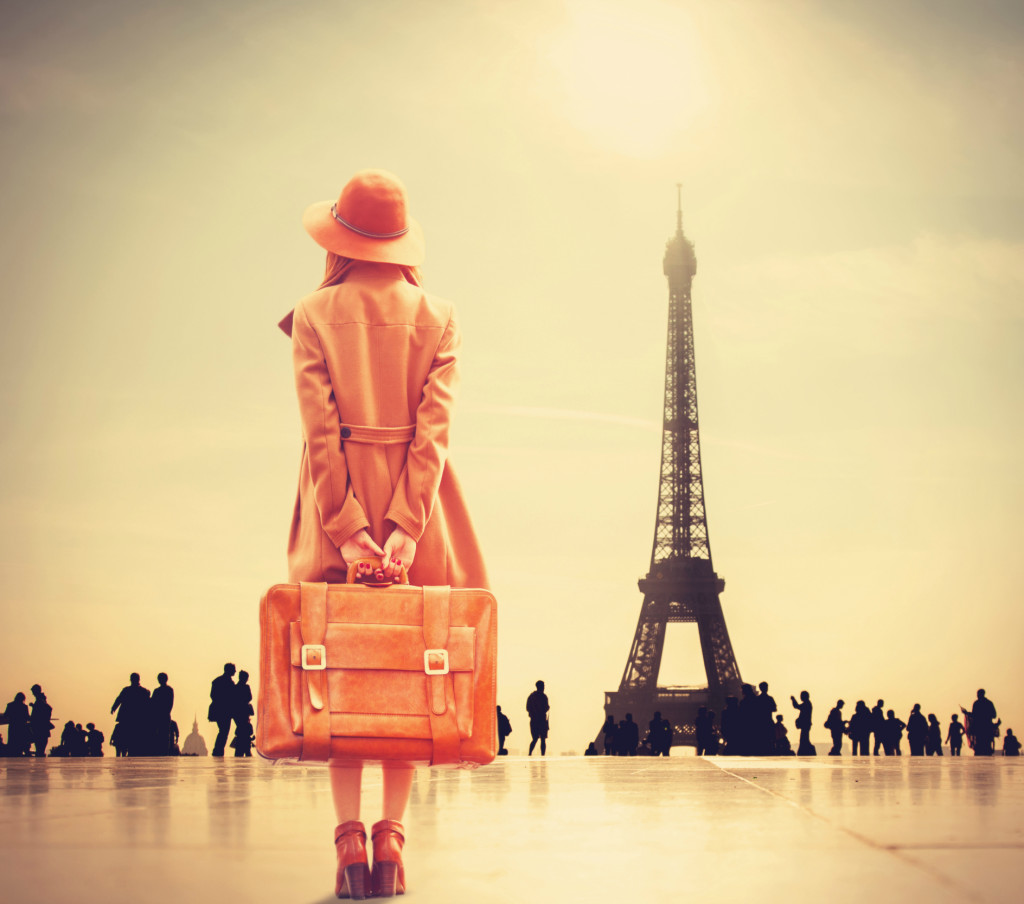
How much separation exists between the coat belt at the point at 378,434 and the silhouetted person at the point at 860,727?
15926mm

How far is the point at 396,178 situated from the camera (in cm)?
339

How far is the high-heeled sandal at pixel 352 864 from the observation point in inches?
111

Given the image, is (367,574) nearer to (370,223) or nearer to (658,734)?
(370,223)

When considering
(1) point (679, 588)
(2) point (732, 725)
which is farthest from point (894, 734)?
(1) point (679, 588)

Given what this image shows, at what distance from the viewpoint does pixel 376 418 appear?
320cm

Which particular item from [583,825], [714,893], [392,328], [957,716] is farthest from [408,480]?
[957,716]

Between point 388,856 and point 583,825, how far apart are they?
60.7 inches

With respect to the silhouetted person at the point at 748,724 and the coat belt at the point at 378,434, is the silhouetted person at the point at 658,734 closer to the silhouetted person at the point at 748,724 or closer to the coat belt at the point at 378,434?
the silhouetted person at the point at 748,724

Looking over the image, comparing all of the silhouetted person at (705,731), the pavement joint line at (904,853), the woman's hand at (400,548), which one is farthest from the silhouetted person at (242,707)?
the woman's hand at (400,548)

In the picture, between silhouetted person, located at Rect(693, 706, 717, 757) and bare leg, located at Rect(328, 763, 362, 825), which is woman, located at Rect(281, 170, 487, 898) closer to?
bare leg, located at Rect(328, 763, 362, 825)

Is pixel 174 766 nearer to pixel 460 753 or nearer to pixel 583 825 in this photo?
pixel 583 825

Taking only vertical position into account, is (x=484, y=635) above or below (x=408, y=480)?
below

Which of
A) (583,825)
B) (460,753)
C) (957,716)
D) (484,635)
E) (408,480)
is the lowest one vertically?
(957,716)

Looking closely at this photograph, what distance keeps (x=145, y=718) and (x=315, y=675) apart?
1015cm
